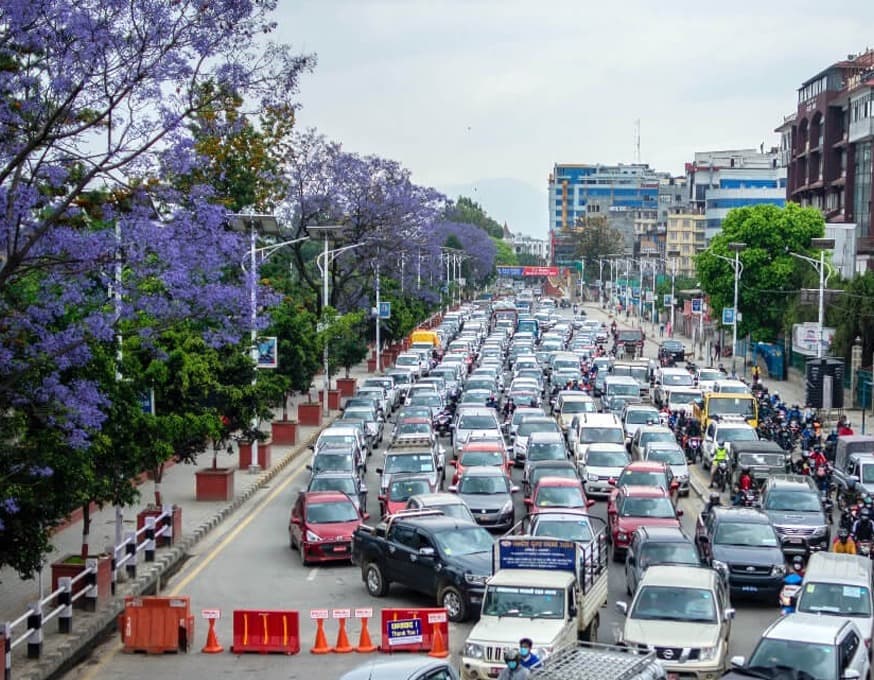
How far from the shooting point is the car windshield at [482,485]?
1235 inches

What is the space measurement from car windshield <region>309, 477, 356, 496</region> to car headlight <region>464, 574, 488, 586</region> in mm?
9087

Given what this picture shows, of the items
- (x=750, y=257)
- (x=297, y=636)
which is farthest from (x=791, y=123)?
(x=297, y=636)

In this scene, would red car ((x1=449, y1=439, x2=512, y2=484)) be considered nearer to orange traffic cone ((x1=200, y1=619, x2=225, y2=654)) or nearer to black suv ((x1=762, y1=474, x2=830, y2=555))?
black suv ((x1=762, y1=474, x2=830, y2=555))

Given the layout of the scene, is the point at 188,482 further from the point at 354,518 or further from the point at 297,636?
the point at 297,636

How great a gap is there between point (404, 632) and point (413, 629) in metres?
0.13

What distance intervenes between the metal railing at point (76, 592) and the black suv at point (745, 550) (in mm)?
9900

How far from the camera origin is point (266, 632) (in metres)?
21.5

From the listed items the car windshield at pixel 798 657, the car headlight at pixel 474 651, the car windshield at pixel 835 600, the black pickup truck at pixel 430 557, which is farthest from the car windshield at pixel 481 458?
the car windshield at pixel 798 657

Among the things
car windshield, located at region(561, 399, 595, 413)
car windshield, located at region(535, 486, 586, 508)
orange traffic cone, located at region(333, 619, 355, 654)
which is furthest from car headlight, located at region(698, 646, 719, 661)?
car windshield, located at region(561, 399, 595, 413)

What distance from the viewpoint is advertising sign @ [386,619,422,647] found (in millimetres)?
20845

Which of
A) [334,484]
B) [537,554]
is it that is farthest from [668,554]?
[334,484]

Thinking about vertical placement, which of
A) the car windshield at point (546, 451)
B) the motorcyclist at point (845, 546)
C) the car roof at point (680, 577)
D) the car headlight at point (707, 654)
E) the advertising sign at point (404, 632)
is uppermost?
the car roof at point (680, 577)

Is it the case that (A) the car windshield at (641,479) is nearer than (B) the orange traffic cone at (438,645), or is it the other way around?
(B) the orange traffic cone at (438,645)

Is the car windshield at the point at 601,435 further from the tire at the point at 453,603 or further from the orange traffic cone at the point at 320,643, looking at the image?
the orange traffic cone at the point at 320,643
